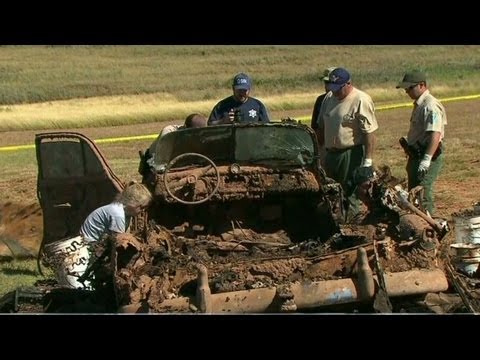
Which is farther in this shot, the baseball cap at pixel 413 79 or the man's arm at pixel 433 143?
the baseball cap at pixel 413 79

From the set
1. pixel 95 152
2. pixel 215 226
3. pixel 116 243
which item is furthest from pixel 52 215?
pixel 116 243

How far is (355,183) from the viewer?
33.4 ft

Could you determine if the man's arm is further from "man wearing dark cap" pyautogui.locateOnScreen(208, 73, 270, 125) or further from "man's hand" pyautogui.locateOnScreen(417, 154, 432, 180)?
"man wearing dark cap" pyautogui.locateOnScreen(208, 73, 270, 125)

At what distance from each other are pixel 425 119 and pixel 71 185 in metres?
3.66

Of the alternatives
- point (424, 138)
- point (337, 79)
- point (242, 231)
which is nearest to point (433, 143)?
point (424, 138)

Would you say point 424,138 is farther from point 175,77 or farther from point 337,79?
point 175,77

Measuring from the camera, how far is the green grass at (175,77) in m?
34.5

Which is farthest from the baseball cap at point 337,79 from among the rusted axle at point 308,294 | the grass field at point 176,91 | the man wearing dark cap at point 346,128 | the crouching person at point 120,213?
the rusted axle at point 308,294

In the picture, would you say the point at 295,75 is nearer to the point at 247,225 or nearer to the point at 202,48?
the point at 202,48

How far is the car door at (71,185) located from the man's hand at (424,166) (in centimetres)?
301

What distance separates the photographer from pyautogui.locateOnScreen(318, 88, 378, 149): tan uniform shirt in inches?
475

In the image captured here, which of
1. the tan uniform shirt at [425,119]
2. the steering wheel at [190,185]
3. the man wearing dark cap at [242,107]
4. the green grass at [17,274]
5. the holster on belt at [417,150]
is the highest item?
the man wearing dark cap at [242,107]

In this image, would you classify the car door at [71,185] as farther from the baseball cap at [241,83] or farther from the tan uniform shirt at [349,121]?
the tan uniform shirt at [349,121]

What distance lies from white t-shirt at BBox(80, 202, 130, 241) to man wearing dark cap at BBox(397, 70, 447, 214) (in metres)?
3.36
